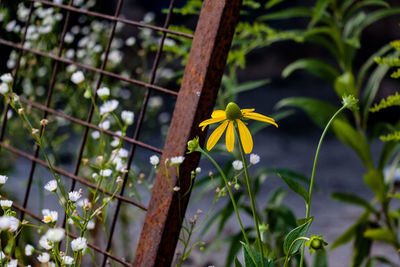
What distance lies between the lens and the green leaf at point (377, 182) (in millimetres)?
1157

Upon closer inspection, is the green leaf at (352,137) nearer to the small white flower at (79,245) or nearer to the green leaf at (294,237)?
the green leaf at (294,237)

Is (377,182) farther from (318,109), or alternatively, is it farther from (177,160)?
(177,160)

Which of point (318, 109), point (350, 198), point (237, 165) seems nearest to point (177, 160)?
point (237, 165)

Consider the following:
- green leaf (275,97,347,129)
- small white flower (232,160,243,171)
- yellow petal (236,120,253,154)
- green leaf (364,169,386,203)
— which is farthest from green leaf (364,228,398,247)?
yellow petal (236,120,253,154)

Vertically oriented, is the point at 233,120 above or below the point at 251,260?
above

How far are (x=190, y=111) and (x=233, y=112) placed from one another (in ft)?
0.60

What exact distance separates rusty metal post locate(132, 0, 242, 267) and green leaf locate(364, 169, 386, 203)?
0.59m

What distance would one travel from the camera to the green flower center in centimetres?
56

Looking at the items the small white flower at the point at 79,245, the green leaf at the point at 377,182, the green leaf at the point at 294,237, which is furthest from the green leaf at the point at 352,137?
the small white flower at the point at 79,245

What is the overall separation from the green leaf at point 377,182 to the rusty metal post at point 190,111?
23.4 inches

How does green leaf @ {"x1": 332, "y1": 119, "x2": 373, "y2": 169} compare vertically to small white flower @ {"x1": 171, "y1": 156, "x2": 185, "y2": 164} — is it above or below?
above

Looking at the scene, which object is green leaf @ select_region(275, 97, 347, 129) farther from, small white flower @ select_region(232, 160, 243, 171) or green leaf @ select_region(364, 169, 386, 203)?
small white flower @ select_region(232, 160, 243, 171)

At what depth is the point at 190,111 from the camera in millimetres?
737

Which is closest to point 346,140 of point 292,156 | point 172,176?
point 172,176
